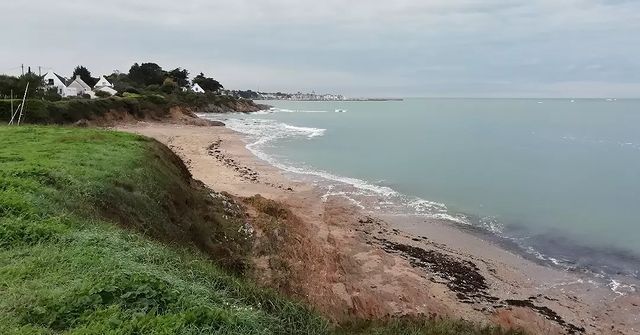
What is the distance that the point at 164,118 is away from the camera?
196 ft

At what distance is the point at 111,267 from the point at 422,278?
971cm

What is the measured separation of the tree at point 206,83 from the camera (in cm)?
13430

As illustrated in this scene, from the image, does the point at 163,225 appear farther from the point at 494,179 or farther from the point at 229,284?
the point at 494,179

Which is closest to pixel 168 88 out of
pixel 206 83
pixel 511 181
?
pixel 206 83

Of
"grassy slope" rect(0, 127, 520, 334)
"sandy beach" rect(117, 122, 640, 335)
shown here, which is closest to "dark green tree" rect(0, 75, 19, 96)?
"sandy beach" rect(117, 122, 640, 335)

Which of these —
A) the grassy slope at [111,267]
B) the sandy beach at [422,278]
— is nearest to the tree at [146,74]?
the sandy beach at [422,278]

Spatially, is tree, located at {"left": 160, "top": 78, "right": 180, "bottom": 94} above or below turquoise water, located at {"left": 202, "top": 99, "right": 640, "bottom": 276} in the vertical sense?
above

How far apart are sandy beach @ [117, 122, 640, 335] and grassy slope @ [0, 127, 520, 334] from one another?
7.38ft

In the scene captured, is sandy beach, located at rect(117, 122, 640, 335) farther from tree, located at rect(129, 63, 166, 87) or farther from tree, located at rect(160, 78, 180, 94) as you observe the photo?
tree, located at rect(129, 63, 166, 87)

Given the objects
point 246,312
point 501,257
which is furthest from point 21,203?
point 501,257

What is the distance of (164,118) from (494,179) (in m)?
41.3

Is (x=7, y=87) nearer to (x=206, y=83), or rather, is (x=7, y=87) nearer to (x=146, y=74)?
(x=146, y=74)

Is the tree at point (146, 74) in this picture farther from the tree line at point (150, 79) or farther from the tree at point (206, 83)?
the tree at point (206, 83)

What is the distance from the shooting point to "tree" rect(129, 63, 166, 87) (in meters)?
104
